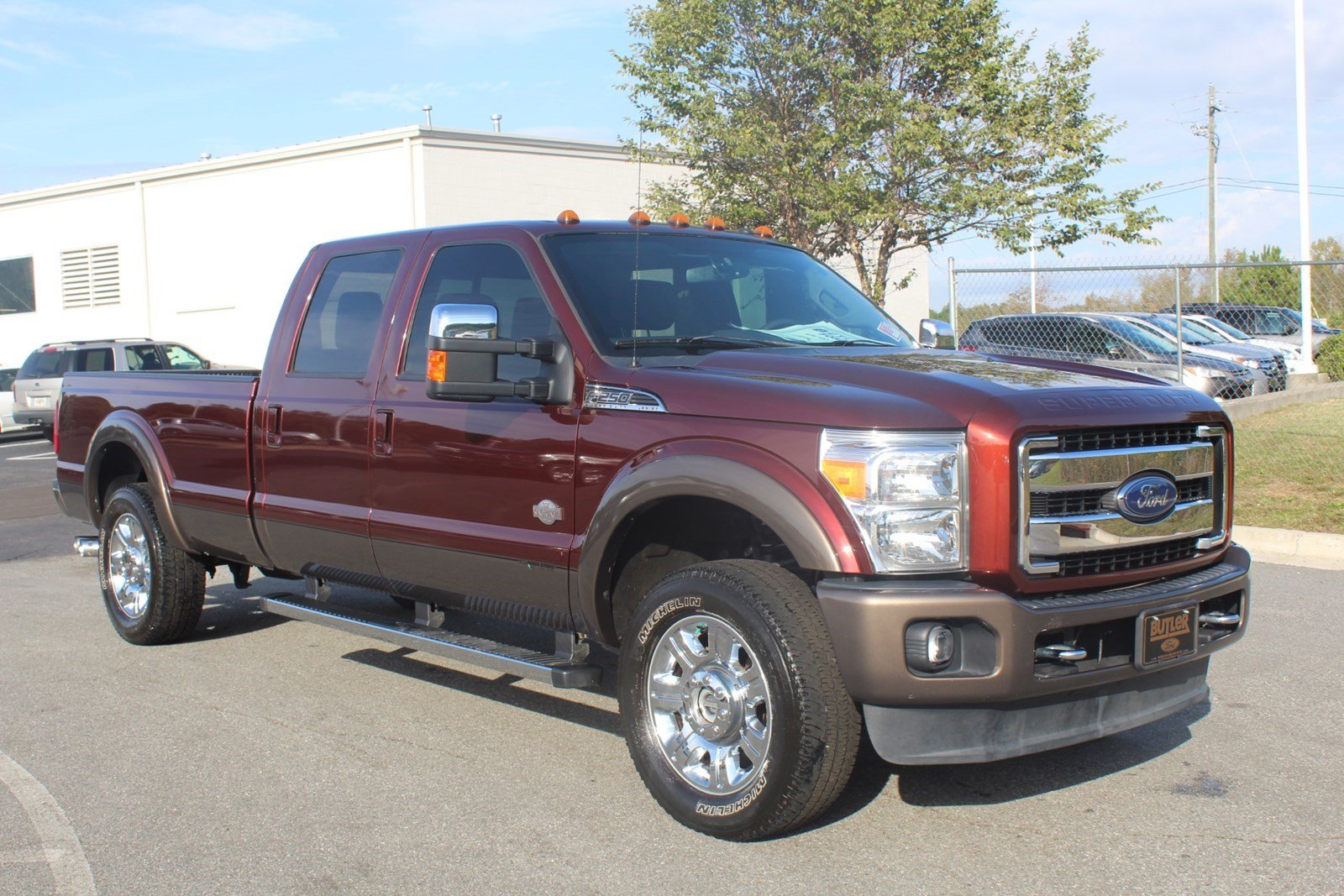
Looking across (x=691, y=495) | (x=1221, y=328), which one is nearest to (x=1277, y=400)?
(x=1221, y=328)

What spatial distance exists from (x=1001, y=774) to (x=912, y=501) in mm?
1425

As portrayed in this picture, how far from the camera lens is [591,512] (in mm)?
4461

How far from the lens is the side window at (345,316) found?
5.59 metres

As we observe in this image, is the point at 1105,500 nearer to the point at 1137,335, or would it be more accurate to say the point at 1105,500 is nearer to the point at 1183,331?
the point at 1137,335

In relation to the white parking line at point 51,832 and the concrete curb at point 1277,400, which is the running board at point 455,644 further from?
the concrete curb at point 1277,400

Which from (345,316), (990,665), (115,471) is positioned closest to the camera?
(990,665)

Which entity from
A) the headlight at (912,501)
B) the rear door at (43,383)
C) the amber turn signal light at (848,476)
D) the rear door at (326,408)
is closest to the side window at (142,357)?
the rear door at (43,383)

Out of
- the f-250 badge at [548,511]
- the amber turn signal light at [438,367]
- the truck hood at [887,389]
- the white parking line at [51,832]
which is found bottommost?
the white parking line at [51,832]

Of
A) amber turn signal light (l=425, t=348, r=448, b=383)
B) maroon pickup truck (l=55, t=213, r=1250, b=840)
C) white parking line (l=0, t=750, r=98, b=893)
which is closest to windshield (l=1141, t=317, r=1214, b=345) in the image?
maroon pickup truck (l=55, t=213, r=1250, b=840)

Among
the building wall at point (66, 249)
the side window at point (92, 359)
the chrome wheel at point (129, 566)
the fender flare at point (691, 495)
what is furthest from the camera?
the building wall at point (66, 249)

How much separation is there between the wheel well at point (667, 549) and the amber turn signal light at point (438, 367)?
0.87m

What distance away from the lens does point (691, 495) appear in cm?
416

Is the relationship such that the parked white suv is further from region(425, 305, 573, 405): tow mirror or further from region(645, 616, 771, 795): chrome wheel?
region(645, 616, 771, 795): chrome wheel

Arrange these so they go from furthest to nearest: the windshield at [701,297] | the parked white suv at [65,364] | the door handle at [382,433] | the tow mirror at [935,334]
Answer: the parked white suv at [65,364] < the tow mirror at [935,334] < the door handle at [382,433] < the windshield at [701,297]
